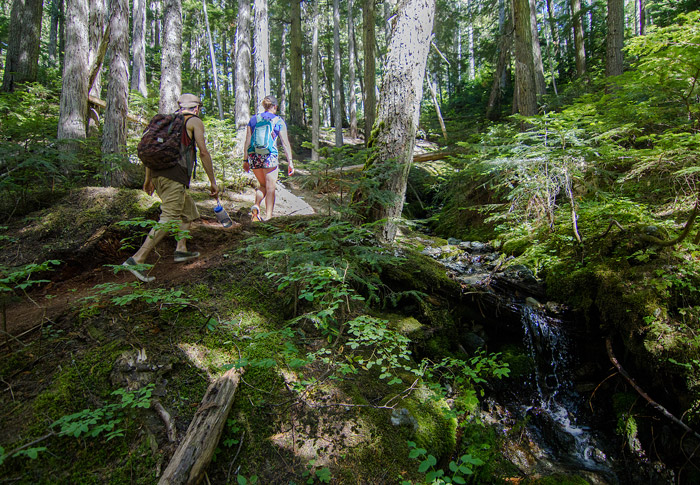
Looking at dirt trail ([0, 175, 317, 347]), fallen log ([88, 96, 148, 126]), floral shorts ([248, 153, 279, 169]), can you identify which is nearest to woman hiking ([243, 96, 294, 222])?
floral shorts ([248, 153, 279, 169])

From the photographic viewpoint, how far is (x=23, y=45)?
35.6 feet

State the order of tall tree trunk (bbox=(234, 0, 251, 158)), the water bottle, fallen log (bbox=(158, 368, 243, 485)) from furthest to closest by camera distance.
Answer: tall tree trunk (bbox=(234, 0, 251, 158)) < the water bottle < fallen log (bbox=(158, 368, 243, 485))

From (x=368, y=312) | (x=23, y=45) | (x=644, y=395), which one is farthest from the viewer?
(x=23, y=45)

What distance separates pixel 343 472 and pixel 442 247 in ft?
16.1

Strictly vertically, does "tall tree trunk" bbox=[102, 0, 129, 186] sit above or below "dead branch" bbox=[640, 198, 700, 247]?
above

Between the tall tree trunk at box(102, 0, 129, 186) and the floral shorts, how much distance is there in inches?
96.0

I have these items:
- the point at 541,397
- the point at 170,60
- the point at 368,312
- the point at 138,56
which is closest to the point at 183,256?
the point at 368,312

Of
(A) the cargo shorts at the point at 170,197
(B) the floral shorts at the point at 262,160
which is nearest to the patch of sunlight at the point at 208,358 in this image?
(A) the cargo shorts at the point at 170,197

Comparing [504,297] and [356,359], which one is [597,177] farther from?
[356,359]

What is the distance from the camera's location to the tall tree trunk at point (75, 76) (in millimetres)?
6789

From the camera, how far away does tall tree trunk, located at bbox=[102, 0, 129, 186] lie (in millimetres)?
6207

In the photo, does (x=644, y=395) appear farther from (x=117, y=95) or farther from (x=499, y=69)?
(x=499, y=69)

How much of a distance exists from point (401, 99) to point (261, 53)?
803 centimetres

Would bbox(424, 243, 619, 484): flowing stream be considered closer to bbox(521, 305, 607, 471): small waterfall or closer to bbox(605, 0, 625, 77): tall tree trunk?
bbox(521, 305, 607, 471): small waterfall
